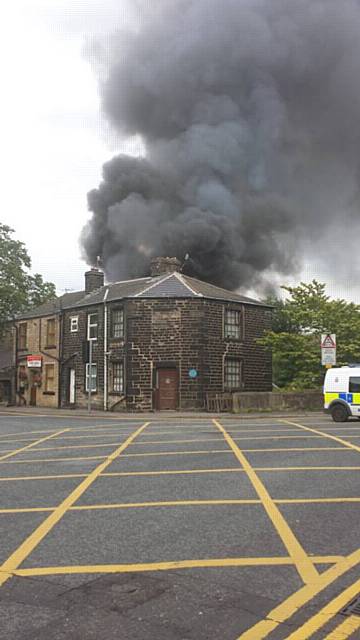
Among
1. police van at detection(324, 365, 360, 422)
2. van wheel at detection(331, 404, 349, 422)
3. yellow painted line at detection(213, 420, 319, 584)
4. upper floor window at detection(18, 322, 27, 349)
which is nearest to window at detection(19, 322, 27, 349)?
upper floor window at detection(18, 322, 27, 349)

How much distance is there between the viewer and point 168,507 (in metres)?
6.62

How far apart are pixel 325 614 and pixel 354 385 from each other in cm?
1438

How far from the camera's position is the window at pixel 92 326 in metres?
29.5

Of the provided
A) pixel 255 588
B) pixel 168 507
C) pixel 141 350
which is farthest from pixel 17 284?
pixel 255 588

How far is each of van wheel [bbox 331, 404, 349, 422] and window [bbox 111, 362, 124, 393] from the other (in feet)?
38.0

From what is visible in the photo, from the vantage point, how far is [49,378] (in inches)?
1281

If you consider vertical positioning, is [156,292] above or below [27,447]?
above

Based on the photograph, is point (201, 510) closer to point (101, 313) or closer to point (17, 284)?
point (101, 313)

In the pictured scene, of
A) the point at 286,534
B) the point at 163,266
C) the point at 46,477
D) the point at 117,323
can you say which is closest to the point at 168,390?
the point at 117,323

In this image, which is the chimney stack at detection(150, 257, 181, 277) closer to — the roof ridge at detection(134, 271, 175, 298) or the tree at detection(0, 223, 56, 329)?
the roof ridge at detection(134, 271, 175, 298)

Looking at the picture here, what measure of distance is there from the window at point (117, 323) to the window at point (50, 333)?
5669 mm

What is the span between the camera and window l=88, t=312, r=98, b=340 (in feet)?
96.8

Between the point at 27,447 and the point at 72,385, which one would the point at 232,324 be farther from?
the point at 27,447

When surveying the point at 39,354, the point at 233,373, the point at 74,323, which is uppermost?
the point at 74,323
